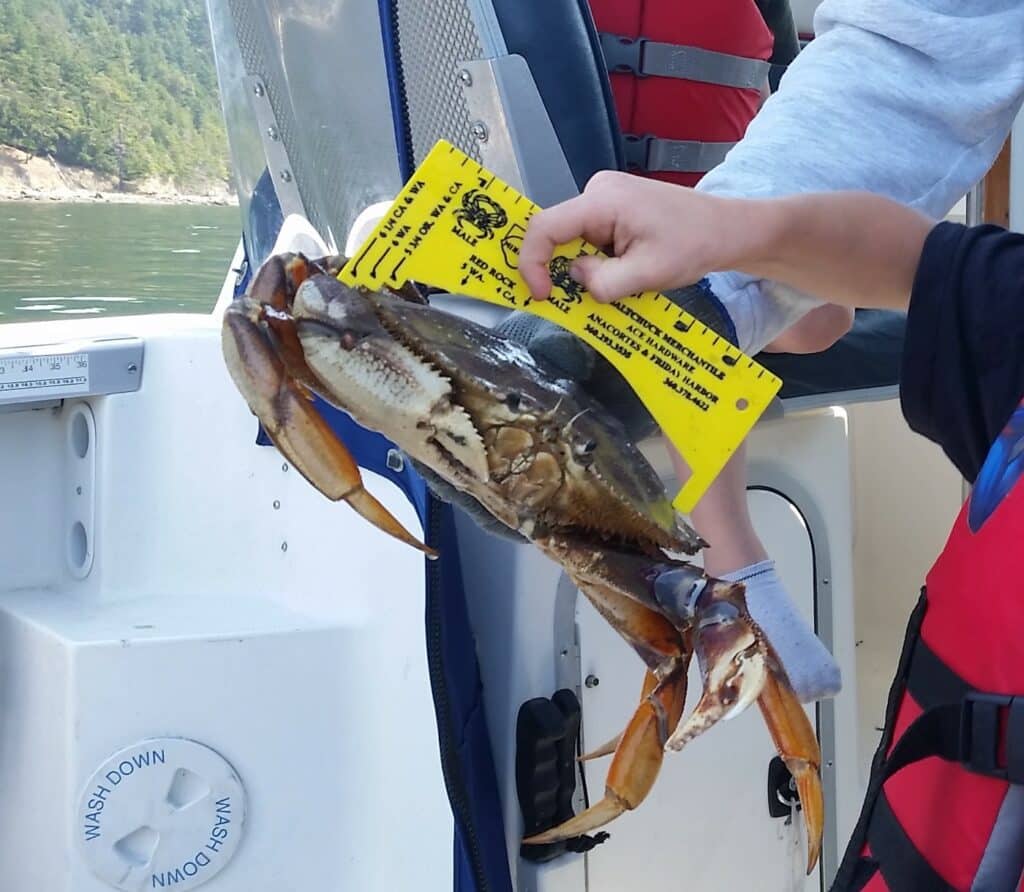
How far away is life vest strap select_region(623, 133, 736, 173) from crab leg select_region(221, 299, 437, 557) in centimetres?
90

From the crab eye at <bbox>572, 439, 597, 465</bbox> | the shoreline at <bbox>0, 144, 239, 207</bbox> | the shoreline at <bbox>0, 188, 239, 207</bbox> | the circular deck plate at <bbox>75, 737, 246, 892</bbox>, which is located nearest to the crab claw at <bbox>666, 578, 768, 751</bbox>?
the crab eye at <bbox>572, 439, 597, 465</bbox>

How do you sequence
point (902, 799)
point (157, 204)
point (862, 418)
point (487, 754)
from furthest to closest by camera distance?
point (157, 204), point (862, 418), point (487, 754), point (902, 799)

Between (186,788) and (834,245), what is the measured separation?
3.43 feet

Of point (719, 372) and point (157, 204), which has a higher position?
point (157, 204)

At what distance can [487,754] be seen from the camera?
55.1 inches

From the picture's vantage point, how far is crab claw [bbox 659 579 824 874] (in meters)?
0.81

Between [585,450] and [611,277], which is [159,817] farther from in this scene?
[611,277]

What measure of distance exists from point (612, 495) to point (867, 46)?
511 mm

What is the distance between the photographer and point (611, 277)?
2.58ft

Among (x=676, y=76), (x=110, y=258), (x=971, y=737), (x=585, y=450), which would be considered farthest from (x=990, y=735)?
(x=110, y=258)

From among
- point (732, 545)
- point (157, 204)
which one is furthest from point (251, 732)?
point (157, 204)

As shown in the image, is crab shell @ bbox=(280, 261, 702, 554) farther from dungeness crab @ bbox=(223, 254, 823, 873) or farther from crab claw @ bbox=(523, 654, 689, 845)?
crab claw @ bbox=(523, 654, 689, 845)

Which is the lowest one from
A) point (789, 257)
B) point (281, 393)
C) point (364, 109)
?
point (281, 393)

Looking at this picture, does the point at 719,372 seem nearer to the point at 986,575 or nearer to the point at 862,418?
the point at 986,575
